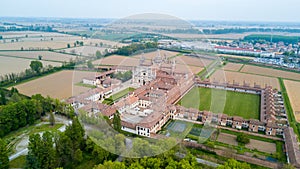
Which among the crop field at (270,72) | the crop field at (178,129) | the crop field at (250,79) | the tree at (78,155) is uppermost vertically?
the crop field at (270,72)

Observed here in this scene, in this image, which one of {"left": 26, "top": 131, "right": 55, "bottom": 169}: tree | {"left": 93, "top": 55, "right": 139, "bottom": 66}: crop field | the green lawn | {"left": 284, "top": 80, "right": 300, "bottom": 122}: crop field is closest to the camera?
{"left": 26, "top": 131, "right": 55, "bottom": 169}: tree

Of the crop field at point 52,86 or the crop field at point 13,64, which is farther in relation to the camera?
the crop field at point 13,64

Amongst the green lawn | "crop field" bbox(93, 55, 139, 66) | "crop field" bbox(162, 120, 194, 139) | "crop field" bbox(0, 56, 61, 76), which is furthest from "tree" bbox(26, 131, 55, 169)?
"crop field" bbox(0, 56, 61, 76)

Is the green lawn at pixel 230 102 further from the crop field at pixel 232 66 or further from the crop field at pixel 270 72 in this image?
the crop field at pixel 232 66

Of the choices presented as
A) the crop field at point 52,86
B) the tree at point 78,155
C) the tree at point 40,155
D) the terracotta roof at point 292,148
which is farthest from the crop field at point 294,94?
the crop field at point 52,86

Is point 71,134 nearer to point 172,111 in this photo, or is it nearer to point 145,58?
point 172,111

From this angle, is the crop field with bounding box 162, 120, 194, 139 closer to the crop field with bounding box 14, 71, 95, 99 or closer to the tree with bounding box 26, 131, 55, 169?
the tree with bounding box 26, 131, 55, 169

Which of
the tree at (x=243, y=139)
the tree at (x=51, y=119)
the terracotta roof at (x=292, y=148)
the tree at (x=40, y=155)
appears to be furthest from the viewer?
the tree at (x=51, y=119)
